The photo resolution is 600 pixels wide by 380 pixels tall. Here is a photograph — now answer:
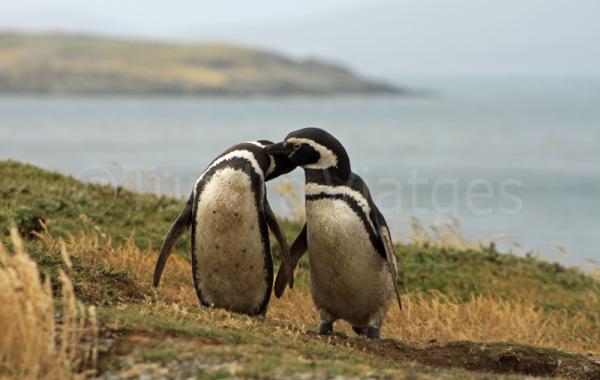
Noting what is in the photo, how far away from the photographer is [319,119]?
128750mm

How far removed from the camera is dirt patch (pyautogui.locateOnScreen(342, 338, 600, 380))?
8.03 m

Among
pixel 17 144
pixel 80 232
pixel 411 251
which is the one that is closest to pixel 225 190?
pixel 80 232

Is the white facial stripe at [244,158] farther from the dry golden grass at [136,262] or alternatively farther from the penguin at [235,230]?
the dry golden grass at [136,262]

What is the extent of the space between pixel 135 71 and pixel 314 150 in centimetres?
17010

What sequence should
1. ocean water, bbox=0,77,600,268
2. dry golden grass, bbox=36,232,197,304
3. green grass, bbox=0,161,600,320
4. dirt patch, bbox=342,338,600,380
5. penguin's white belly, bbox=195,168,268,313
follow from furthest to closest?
1. ocean water, bbox=0,77,600,268
2. green grass, bbox=0,161,600,320
3. dry golden grass, bbox=36,232,197,304
4. penguin's white belly, bbox=195,168,268,313
5. dirt patch, bbox=342,338,600,380

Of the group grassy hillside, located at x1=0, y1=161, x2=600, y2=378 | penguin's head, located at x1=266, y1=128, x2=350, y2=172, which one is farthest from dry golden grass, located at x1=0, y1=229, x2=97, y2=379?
penguin's head, located at x1=266, y1=128, x2=350, y2=172

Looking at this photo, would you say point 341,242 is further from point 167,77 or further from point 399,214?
point 167,77

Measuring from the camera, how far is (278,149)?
9.07 meters

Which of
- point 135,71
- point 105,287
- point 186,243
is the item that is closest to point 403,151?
point 186,243

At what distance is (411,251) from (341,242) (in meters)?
5.55

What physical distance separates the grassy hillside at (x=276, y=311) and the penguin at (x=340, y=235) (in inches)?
14.4

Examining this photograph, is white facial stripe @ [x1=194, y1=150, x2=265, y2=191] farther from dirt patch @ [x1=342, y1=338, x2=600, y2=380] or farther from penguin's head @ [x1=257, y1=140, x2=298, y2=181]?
dirt patch @ [x1=342, y1=338, x2=600, y2=380]

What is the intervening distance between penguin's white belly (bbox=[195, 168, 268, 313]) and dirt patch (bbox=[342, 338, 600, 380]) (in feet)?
4.24

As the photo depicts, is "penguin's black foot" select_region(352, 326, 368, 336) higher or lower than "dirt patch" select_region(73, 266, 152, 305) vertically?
lower
